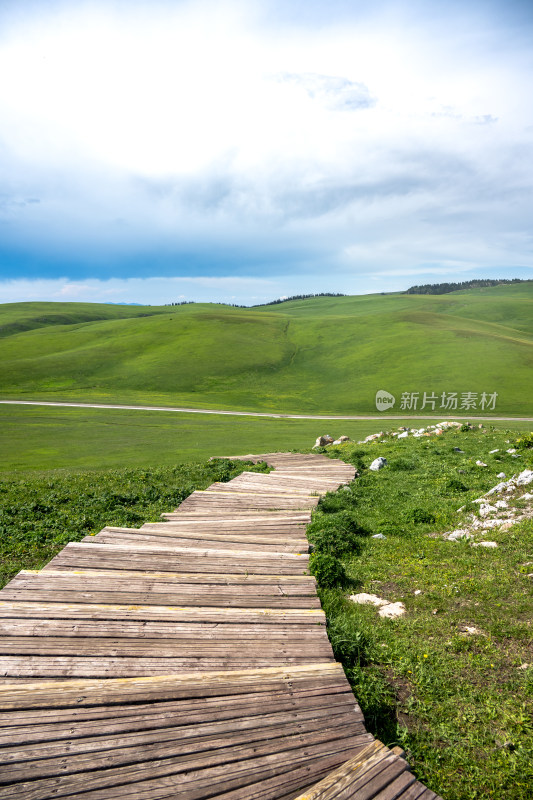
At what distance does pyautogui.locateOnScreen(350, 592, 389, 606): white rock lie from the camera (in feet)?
27.5

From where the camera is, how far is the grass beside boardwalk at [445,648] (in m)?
5.13

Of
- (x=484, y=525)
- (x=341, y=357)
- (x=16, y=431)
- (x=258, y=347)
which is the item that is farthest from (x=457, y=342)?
(x=484, y=525)

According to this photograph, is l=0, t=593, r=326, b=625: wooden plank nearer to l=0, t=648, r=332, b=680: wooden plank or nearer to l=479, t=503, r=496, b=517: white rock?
l=0, t=648, r=332, b=680: wooden plank

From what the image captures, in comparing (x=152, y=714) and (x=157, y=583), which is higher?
(x=152, y=714)

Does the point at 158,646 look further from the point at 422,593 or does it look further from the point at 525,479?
the point at 525,479

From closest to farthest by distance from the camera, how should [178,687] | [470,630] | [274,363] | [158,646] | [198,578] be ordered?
[178,687]
[158,646]
[470,630]
[198,578]
[274,363]

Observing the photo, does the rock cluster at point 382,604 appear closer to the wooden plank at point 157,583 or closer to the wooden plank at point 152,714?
the wooden plank at point 157,583

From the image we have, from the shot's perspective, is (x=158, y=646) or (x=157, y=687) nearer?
(x=157, y=687)

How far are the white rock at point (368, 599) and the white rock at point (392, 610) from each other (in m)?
0.13

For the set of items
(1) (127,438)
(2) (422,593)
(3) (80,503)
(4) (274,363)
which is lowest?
(1) (127,438)

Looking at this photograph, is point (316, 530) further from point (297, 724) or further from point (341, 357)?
point (341, 357)

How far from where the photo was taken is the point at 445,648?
684 centimetres

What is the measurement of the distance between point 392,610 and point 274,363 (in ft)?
320

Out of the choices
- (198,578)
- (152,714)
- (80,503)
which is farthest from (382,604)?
(80,503)
